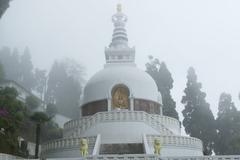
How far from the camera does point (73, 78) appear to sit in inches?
2948

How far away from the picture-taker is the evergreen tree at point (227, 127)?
3827 centimetres

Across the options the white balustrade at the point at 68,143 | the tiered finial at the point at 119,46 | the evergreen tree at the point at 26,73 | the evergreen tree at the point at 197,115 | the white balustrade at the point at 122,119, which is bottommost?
the white balustrade at the point at 68,143

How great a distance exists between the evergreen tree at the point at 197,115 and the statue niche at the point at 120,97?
36.6 feet

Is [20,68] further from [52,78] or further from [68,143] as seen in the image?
[68,143]

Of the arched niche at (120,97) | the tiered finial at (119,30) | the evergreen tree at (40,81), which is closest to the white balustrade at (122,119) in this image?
the arched niche at (120,97)

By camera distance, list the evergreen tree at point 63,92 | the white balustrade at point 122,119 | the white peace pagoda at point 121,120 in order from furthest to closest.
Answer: the evergreen tree at point 63,92 < the white balustrade at point 122,119 < the white peace pagoda at point 121,120

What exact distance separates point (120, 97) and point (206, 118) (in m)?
12.5

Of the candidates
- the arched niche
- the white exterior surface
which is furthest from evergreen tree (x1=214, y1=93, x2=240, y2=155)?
the white exterior surface

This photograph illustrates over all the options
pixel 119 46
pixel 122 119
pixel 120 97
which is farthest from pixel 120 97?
pixel 119 46

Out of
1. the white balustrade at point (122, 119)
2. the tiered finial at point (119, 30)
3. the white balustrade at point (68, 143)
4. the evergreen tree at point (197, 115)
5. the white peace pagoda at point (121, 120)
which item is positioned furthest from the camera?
the tiered finial at point (119, 30)

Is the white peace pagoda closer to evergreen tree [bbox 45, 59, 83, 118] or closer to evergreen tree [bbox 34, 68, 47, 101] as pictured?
evergreen tree [bbox 45, 59, 83, 118]

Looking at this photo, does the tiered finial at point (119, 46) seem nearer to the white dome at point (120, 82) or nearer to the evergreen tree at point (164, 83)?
the white dome at point (120, 82)

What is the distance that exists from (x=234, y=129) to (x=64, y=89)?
3730cm

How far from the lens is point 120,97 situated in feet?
115
